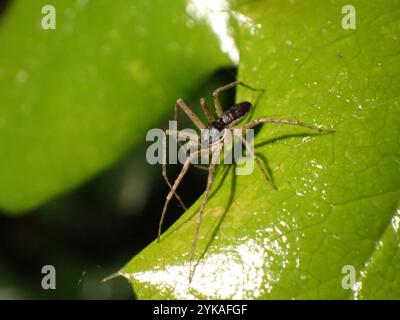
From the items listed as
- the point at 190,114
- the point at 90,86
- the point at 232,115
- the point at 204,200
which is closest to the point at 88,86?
the point at 90,86

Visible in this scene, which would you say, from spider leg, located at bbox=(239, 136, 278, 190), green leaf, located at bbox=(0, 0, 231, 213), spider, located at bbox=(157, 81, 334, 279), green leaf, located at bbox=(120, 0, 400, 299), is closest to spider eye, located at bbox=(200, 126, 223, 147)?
spider, located at bbox=(157, 81, 334, 279)

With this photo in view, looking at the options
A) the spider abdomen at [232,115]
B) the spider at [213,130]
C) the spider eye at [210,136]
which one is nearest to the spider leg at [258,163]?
the spider at [213,130]

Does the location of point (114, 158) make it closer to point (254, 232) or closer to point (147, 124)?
point (147, 124)

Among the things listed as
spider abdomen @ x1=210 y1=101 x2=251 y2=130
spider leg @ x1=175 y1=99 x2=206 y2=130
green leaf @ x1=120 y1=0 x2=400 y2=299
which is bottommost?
green leaf @ x1=120 y1=0 x2=400 y2=299

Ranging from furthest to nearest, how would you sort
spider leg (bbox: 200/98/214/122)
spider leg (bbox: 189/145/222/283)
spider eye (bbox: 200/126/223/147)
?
spider leg (bbox: 200/98/214/122) → spider eye (bbox: 200/126/223/147) → spider leg (bbox: 189/145/222/283)

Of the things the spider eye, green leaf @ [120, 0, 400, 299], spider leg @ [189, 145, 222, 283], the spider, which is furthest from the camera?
the spider eye

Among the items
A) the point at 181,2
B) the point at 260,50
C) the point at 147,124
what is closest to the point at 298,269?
the point at 260,50

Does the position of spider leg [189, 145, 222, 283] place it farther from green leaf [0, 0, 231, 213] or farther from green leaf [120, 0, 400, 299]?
green leaf [0, 0, 231, 213]
